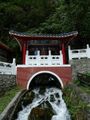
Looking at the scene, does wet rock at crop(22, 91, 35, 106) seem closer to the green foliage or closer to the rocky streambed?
the rocky streambed

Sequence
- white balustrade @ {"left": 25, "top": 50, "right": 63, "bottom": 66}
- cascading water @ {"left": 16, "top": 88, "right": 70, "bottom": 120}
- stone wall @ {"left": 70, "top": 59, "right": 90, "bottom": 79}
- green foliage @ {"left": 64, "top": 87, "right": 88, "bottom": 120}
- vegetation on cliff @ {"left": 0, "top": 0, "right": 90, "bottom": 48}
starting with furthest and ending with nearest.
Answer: vegetation on cliff @ {"left": 0, "top": 0, "right": 90, "bottom": 48}
white balustrade @ {"left": 25, "top": 50, "right": 63, "bottom": 66}
stone wall @ {"left": 70, "top": 59, "right": 90, "bottom": 79}
cascading water @ {"left": 16, "top": 88, "right": 70, "bottom": 120}
green foliage @ {"left": 64, "top": 87, "right": 88, "bottom": 120}

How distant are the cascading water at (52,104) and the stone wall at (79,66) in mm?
2506

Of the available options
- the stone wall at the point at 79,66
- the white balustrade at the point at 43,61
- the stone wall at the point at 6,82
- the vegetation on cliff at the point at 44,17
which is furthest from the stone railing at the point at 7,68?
the vegetation on cliff at the point at 44,17

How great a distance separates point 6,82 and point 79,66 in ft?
23.4

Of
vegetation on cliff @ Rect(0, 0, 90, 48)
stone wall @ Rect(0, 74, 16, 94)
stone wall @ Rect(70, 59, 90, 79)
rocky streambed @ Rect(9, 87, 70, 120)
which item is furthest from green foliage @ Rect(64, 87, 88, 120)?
vegetation on cliff @ Rect(0, 0, 90, 48)

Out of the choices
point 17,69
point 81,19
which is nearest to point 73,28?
point 81,19

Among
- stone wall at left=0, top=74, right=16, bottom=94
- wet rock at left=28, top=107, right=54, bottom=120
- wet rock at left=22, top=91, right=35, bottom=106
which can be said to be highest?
stone wall at left=0, top=74, right=16, bottom=94

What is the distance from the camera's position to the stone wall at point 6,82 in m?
23.8

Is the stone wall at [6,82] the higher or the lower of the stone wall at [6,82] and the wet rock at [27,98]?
the higher

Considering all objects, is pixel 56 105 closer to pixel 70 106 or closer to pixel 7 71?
pixel 70 106

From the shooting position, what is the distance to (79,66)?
2627 cm

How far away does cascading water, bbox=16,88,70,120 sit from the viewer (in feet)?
59.4

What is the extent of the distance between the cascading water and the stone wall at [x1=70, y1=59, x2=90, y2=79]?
2506 mm

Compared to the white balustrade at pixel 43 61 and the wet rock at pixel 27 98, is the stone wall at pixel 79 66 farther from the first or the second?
the wet rock at pixel 27 98
